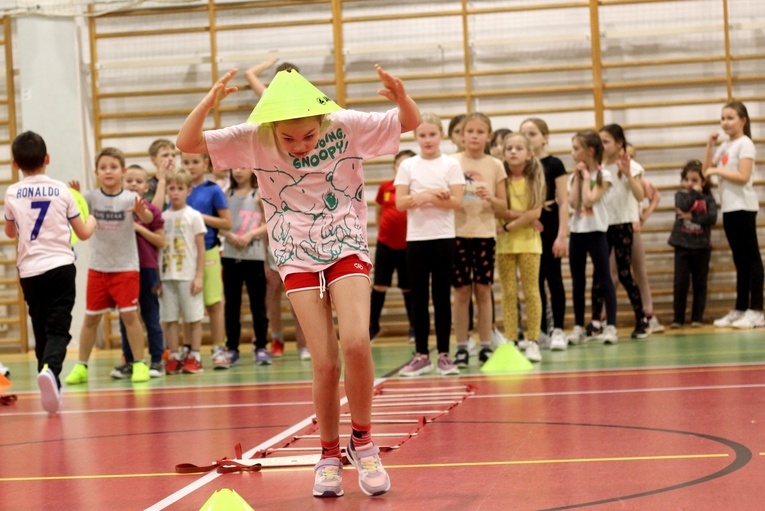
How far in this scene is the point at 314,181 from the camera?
11.7 ft

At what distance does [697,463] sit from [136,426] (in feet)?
9.10

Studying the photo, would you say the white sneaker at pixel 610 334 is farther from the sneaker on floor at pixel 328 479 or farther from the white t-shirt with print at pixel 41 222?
the sneaker on floor at pixel 328 479

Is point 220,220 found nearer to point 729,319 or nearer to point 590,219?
point 590,219

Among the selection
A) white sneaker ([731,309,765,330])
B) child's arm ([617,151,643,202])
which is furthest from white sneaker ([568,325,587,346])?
white sneaker ([731,309,765,330])

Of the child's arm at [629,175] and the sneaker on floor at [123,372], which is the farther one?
the child's arm at [629,175]

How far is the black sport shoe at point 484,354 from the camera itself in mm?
7071

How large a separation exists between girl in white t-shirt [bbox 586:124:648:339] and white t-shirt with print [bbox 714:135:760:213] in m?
0.84

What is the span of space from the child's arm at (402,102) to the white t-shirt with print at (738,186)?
5896 mm

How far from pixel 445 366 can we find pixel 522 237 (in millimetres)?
1284

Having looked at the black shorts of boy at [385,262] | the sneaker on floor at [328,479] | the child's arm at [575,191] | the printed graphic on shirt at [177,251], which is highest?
the child's arm at [575,191]

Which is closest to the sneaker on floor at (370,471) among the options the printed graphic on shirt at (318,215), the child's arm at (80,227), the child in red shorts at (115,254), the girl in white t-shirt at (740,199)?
the printed graphic on shirt at (318,215)

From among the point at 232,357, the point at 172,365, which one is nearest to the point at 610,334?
the point at 232,357

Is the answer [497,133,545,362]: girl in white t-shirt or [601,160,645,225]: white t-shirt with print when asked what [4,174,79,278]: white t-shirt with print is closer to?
[497,133,545,362]: girl in white t-shirt

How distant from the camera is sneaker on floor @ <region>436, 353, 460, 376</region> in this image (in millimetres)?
6609
